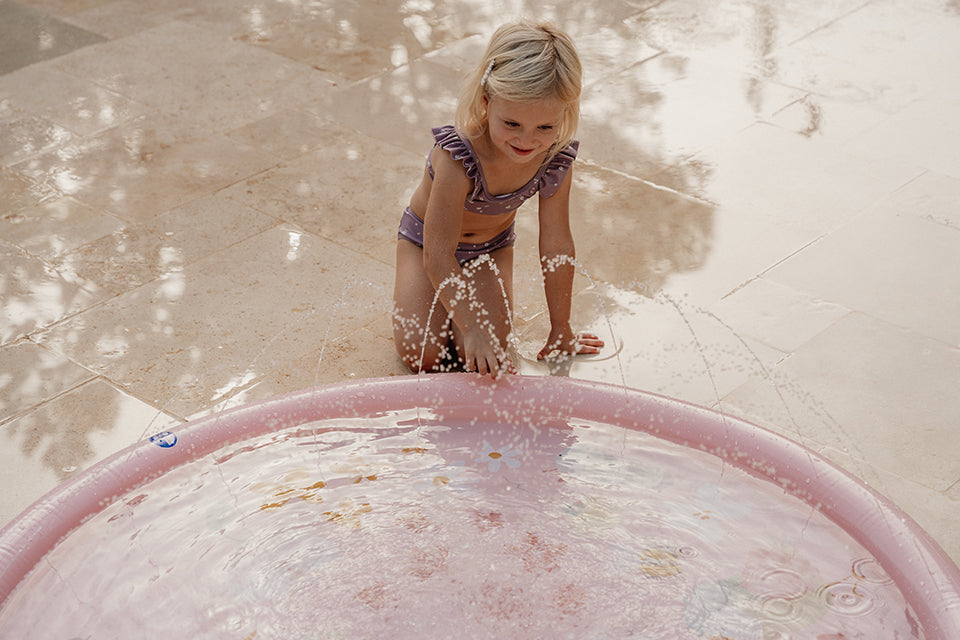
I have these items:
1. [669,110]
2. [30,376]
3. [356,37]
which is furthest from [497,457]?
[356,37]

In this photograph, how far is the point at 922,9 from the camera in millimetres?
6148

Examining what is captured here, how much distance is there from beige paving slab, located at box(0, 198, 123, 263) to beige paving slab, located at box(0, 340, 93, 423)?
604mm

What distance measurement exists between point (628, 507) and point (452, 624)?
57 cm

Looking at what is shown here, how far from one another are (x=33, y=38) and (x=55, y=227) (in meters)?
2.20

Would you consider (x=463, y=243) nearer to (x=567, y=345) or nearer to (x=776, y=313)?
(x=567, y=345)

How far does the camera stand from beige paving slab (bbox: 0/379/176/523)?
274 centimetres

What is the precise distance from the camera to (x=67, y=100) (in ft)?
16.2

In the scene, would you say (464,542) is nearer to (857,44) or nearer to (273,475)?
(273,475)

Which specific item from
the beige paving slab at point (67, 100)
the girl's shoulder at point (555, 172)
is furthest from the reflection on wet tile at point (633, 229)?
the beige paving slab at point (67, 100)

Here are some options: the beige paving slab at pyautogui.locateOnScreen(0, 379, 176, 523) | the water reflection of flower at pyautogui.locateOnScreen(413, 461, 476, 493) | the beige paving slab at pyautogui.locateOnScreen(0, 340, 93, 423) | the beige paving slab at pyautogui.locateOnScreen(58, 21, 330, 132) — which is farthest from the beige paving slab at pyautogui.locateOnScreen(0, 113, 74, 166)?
the water reflection of flower at pyautogui.locateOnScreen(413, 461, 476, 493)

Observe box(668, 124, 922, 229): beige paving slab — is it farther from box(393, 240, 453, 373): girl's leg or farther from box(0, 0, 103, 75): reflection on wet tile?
box(0, 0, 103, 75): reflection on wet tile

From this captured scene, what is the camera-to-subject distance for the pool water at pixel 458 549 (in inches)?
89.4

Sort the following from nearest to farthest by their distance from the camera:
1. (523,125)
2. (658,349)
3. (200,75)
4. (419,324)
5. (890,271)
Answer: (523,125) < (419,324) < (658,349) < (890,271) < (200,75)

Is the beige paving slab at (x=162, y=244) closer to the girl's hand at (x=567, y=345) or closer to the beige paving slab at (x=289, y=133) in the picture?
the beige paving slab at (x=289, y=133)
